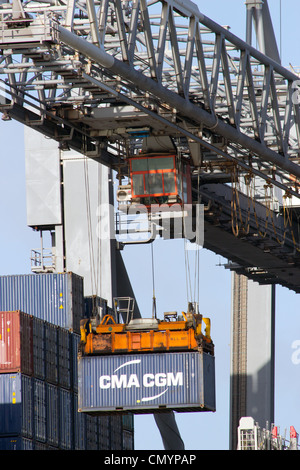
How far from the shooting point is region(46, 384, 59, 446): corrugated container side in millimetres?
59094

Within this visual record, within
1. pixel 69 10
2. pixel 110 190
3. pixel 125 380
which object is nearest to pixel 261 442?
pixel 110 190

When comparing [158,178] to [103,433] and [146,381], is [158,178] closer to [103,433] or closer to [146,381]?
[146,381]

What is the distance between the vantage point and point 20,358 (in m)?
Answer: 57.4

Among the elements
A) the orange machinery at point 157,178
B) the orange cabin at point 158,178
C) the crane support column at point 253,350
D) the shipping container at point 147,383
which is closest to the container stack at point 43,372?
the shipping container at point 147,383

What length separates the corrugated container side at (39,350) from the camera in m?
58.8

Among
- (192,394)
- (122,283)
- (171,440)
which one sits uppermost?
(122,283)

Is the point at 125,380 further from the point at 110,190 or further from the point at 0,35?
the point at 110,190

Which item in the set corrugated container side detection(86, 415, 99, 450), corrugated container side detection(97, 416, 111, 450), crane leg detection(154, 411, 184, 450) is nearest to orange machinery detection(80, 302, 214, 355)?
corrugated container side detection(86, 415, 99, 450)

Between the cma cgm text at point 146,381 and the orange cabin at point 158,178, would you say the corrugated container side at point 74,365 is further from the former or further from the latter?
the cma cgm text at point 146,381

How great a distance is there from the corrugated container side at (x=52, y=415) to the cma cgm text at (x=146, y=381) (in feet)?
41.8

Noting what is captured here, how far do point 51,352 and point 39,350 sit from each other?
173 cm

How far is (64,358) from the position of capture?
2452 inches

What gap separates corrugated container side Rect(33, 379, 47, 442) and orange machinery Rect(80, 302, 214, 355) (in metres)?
13.0

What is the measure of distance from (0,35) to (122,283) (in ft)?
112
